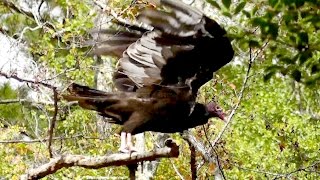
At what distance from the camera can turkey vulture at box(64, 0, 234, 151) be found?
3.38 m

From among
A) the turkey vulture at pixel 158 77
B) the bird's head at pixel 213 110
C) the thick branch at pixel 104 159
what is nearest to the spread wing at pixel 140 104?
the turkey vulture at pixel 158 77

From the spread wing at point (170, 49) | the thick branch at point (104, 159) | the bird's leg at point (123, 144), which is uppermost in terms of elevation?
the spread wing at point (170, 49)

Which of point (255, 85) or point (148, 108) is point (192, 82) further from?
point (255, 85)

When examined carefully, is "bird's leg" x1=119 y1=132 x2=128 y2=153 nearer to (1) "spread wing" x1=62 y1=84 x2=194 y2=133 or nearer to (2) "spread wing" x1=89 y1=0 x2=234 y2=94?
(1) "spread wing" x1=62 y1=84 x2=194 y2=133

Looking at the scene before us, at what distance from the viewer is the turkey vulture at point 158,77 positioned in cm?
A: 338

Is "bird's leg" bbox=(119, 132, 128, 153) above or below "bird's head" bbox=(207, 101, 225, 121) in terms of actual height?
below

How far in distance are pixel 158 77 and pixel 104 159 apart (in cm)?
72

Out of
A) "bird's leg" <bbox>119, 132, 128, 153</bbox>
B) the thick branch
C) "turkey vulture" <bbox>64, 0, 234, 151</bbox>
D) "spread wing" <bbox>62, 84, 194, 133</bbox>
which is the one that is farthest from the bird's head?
the thick branch

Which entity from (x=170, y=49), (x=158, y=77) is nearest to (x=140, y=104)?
(x=158, y=77)

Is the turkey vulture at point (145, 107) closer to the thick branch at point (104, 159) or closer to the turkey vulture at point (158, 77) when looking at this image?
the turkey vulture at point (158, 77)

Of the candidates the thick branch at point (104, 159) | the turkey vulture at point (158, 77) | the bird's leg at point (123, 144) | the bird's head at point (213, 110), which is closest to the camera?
the thick branch at point (104, 159)

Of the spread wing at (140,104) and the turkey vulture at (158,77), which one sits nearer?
the turkey vulture at (158,77)

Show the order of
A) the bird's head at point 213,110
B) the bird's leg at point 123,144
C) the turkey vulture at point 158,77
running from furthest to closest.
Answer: the bird's head at point 213,110 → the bird's leg at point 123,144 → the turkey vulture at point 158,77

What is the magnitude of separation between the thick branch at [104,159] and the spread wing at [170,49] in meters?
0.54
